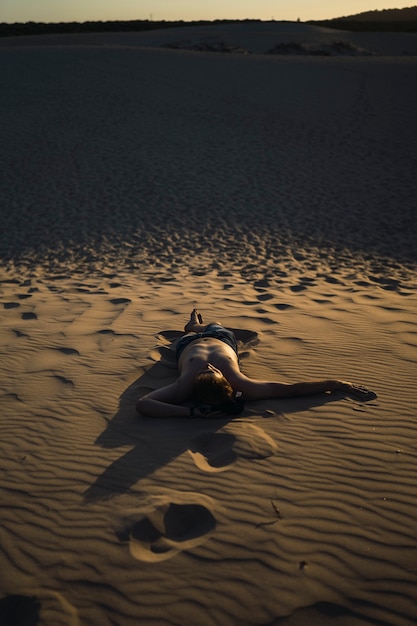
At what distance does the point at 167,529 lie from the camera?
3604mm

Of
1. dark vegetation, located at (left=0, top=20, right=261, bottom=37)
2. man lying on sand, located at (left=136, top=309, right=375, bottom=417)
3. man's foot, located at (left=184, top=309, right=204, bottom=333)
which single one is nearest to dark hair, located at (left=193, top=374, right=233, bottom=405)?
man lying on sand, located at (left=136, top=309, right=375, bottom=417)

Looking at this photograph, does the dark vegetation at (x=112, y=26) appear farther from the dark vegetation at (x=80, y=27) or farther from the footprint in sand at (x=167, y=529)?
the footprint in sand at (x=167, y=529)

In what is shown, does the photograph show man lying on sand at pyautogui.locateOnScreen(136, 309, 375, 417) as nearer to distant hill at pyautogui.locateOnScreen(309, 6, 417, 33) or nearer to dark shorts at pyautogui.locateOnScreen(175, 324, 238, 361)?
dark shorts at pyautogui.locateOnScreen(175, 324, 238, 361)

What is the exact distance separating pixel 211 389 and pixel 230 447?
512 millimetres

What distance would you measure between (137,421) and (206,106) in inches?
679

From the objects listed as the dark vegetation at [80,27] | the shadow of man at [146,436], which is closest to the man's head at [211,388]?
the shadow of man at [146,436]

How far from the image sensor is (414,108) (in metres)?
19.6

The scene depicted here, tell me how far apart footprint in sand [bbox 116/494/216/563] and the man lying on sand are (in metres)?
1.01

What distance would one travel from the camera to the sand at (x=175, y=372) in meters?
3.27

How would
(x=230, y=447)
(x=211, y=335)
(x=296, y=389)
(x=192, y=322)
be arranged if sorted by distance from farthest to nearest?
(x=192, y=322) → (x=211, y=335) → (x=296, y=389) → (x=230, y=447)

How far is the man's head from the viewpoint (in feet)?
15.3

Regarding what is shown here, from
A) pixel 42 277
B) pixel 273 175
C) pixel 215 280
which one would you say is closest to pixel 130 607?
pixel 215 280

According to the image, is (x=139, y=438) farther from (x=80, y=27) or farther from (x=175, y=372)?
(x=80, y=27)

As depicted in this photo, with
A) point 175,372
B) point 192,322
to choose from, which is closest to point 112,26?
point 192,322
